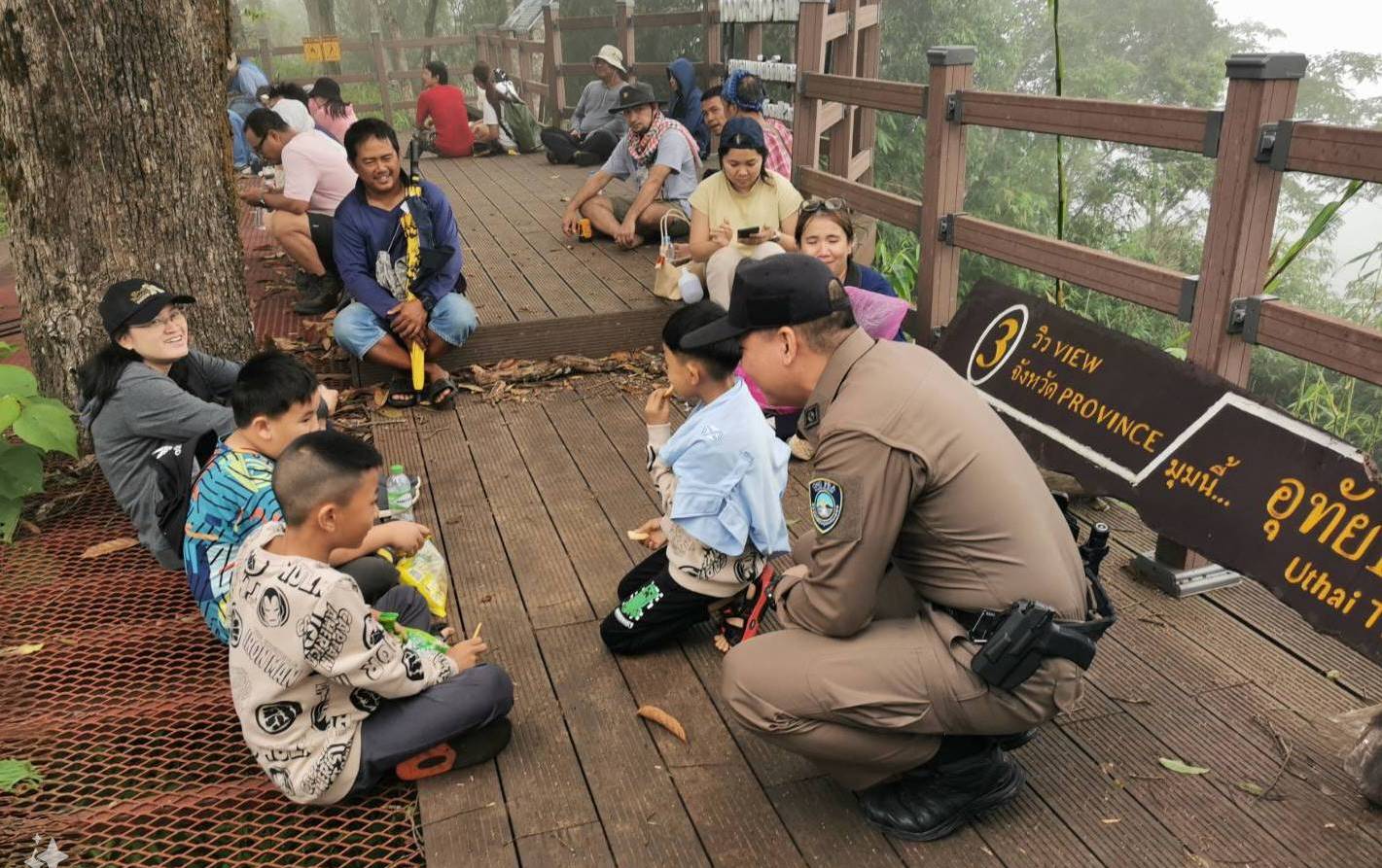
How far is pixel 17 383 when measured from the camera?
3914mm

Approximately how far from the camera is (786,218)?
5.33m

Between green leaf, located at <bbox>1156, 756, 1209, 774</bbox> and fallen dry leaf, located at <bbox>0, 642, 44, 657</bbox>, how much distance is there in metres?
3.29

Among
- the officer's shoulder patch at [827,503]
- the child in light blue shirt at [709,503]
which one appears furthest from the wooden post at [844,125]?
the officer's shoulder patch at [827,503]

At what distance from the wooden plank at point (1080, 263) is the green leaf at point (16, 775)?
3432 millimetres

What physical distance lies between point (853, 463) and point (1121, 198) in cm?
2420

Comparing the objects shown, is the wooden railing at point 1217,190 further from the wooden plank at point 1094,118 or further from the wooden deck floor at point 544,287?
the wooden deck floor at point 544,287

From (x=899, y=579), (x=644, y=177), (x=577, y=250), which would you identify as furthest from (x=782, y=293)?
(x=644, y=177)

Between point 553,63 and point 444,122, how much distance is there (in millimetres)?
2694

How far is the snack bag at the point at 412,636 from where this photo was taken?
9.21 feet

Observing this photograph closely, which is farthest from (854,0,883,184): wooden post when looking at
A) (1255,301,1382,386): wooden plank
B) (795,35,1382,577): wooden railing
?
(1255,301,1382,386): wooden plank

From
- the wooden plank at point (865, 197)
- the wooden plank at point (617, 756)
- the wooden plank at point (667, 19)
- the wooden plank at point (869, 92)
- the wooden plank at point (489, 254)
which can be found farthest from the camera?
the wooden plank at point (667, 19)

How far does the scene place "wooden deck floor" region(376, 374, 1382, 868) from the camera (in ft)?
7.81

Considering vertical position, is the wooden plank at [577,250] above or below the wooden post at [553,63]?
below

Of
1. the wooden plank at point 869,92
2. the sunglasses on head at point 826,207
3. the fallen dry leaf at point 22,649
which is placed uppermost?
the wooden plank at point 869,92
